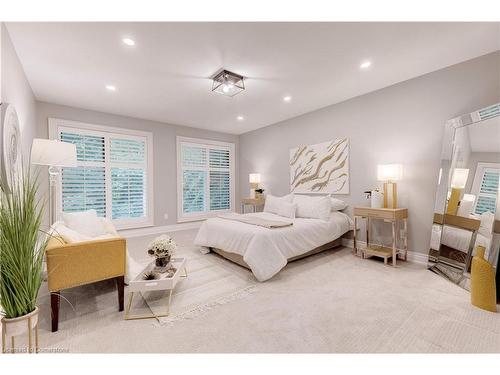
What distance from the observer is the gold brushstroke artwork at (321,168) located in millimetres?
3943

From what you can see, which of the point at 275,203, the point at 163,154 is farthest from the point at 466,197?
the point at 163,154

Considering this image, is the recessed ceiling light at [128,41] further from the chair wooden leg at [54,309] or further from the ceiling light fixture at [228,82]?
the chair wooden leg at [54,309]

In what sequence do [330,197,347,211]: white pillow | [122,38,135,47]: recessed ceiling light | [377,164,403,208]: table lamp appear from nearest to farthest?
[122,38,135,47]: recessed ceiling light
[377,164,403,208]: table lamp
[330,197,347,211]: white pillow

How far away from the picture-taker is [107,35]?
210cm

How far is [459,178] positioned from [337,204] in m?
1.64

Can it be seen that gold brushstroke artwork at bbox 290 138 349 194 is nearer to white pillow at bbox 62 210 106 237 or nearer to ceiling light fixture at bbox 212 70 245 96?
ceiling light fixture at bbox 212 70 245 96

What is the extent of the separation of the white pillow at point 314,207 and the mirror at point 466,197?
1370 mm

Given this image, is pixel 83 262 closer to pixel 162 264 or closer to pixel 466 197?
pixel 162 264

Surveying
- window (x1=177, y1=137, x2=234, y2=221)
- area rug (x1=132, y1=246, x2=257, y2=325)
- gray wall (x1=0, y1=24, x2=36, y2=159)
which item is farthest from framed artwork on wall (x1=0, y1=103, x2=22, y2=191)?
window (x1=177, y1=137, x2=234, y2=221)

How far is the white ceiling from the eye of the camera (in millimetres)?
2043

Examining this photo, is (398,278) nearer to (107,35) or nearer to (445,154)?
(445,154)

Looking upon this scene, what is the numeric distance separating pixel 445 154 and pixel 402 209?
855 mm

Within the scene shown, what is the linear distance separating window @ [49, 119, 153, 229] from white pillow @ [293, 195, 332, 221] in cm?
340
